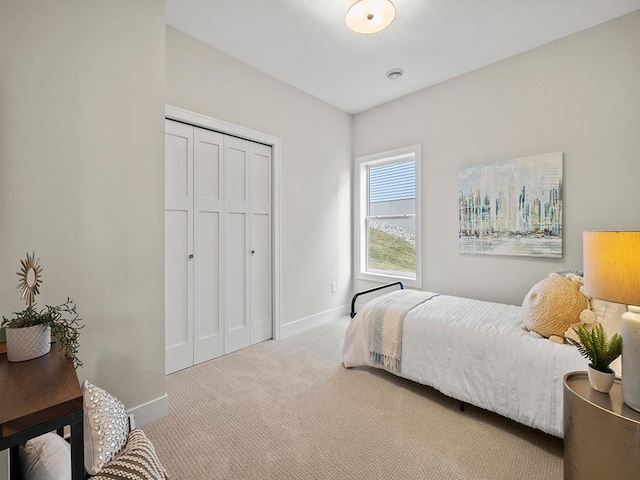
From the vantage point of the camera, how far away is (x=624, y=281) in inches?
41.4

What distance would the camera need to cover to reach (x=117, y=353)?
1759 mm

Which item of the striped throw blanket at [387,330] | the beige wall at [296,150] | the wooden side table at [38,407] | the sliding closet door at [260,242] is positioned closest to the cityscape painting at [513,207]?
the striped throw blanket at [387,330]

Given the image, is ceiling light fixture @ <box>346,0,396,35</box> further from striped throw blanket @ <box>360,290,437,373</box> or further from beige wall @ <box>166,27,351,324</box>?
striped throw blanket @ <box>360,290,437,373</box>

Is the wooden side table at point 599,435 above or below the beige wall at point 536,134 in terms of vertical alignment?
below

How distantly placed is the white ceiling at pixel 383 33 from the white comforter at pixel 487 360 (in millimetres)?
2305

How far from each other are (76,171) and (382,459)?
7.45 ft

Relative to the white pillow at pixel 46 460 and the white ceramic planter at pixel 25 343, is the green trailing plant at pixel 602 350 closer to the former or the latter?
the white pillow at pixel 46 460

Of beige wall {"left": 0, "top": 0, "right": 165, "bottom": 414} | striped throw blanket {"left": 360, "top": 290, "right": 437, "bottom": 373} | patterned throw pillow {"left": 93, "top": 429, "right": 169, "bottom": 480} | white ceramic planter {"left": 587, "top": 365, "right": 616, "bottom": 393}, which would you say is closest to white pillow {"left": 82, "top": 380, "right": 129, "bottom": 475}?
patterned throw pillow {"left": 93, "top": 429, "right": 169, "bottom": 480}

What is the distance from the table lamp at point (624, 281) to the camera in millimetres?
1037

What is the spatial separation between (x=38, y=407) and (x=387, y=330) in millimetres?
2058

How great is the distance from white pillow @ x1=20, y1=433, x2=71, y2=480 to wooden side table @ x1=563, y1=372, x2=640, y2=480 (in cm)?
181

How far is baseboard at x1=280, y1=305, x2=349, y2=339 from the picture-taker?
337cm

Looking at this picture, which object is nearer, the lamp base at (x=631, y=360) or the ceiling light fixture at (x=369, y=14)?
the lamp base at (x=631, y=360)

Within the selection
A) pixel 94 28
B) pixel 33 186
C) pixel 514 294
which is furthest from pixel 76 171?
pixel 514 294
